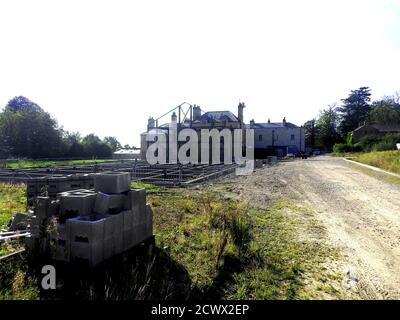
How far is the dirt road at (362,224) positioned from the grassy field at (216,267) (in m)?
0.42

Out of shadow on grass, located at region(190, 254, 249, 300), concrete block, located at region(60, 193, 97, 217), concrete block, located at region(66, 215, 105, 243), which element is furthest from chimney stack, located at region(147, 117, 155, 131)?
concrete block, located at region(66, 215, 105, 243)

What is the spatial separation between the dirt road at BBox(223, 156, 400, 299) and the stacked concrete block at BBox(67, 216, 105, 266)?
12.3 feet

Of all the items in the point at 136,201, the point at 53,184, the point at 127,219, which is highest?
the point at 53,184

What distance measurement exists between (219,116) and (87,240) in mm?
44421

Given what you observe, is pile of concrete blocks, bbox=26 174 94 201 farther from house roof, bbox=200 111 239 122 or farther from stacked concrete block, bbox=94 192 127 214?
house roof, bbox=200 111 239 122

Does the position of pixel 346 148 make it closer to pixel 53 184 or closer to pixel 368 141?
pixel 368 141

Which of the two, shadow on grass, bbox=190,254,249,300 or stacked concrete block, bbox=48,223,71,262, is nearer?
shadow on grass, bbox=190,254,249,300

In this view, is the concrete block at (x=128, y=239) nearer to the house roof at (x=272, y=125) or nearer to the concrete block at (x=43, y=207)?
the concrete block at (x=43, y=207)

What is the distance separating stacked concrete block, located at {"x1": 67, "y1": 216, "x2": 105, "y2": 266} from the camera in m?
3.70

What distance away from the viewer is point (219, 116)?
4697 cm

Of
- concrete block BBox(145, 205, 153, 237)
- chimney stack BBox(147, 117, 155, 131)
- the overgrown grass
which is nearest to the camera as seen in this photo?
concrete block BBox(145, 205, 153, 237)

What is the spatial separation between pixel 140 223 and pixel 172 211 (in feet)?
10.5

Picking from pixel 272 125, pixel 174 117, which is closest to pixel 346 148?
pixel 272 125
